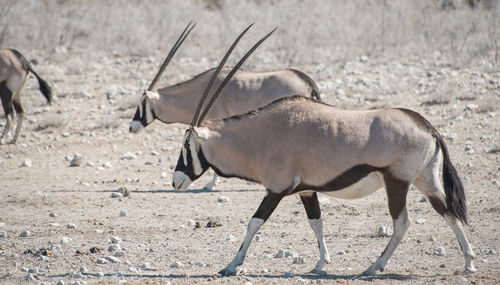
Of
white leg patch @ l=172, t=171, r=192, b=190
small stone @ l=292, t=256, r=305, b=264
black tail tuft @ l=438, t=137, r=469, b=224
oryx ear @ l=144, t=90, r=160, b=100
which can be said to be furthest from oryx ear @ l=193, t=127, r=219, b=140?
oryx ear @ l=144, t=90, r=160, b=100

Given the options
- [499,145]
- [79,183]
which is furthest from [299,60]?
[79,183]

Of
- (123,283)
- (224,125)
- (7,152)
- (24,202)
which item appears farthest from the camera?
(7,152)

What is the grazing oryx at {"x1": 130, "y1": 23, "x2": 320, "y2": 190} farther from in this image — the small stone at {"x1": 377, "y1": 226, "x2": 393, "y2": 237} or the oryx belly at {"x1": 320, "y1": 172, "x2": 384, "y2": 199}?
the oryx belly at {"x1": 320, "y1": 172, "x2": 384, "y2": 199}

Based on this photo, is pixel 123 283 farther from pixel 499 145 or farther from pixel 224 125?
pixel 499 145

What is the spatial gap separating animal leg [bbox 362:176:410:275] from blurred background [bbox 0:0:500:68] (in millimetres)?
12757

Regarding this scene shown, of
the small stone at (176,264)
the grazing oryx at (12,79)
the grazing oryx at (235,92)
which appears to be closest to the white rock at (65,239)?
the small stone at (176,264)

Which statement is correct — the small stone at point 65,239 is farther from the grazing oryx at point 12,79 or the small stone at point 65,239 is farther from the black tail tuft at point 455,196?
the grazing oryx at point 12,79

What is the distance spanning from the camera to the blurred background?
66.4 ft

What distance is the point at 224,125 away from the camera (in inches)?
272

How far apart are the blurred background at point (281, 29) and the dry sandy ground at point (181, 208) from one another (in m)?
3.39

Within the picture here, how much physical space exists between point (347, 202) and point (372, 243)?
1.94 meters

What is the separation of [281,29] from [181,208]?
14470mm

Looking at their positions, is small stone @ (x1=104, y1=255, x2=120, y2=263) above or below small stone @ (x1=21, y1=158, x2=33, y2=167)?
above

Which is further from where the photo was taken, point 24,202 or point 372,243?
point 24,202
